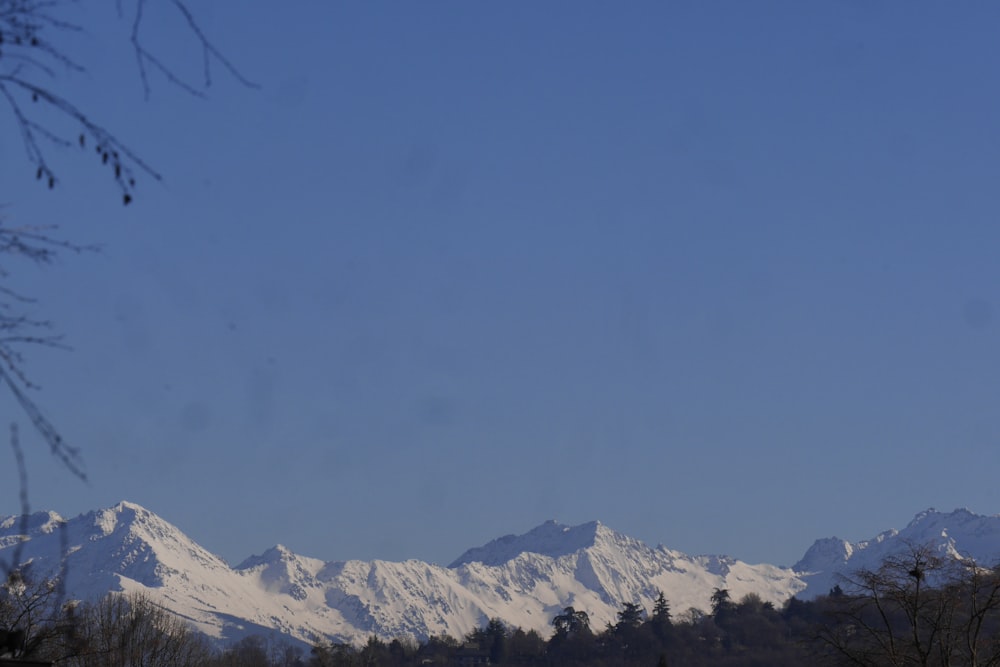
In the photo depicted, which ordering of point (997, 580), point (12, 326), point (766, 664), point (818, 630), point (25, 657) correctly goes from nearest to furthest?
1. point (12, 326)
2. point (25, 657)
3. point (997, 580)
4. point (818, 630)
5. point (766, 664)

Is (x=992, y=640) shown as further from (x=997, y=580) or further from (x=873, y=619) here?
(x=873, y=619)

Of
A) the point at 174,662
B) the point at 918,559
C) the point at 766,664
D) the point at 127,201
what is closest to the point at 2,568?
the point at 127,201

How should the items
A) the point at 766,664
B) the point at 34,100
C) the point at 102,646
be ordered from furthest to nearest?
the point at 766,664, the point at 102,646, the point at 34,100

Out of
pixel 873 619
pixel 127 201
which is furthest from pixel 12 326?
pixel 873 619

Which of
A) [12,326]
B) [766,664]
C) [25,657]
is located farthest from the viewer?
[766,664]

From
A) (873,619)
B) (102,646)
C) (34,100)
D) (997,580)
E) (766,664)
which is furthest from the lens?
(766,664)

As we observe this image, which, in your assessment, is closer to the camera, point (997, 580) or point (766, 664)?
point (997, 580)

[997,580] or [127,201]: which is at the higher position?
[997,580]

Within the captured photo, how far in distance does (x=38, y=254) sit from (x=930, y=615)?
28547 millimetres

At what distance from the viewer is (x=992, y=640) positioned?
104 ft

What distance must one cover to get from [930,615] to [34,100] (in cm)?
2902

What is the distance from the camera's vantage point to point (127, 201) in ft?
25.1

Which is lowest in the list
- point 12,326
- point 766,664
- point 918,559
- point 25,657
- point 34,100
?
point 25,657

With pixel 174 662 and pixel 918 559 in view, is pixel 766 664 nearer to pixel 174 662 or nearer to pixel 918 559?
pixel 174 662
